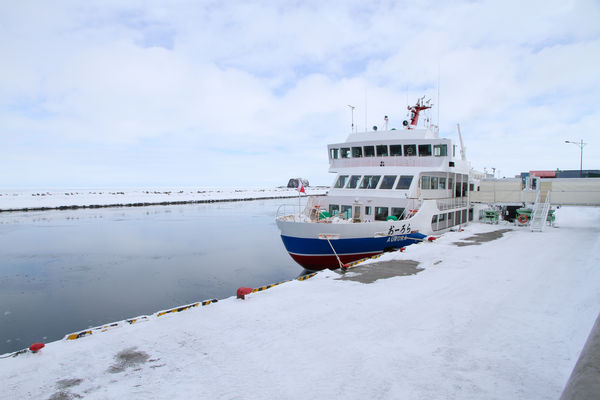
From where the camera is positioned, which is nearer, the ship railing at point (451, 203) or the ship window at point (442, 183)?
the ship railing at point (451, 203)

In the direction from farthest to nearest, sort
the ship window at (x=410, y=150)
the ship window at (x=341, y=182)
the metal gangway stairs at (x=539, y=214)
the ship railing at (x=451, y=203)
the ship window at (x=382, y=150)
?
1. the metal gangway stairs at (x=539, y=214)
2. the ship railing at (x=451, y=203)
3. the ship window at (x=341, y=182)
4. the ship window at (x=382, y=150)
5. the ship window at (x=410, y=150)

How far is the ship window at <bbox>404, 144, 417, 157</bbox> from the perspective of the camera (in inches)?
797

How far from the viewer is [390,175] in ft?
64.3

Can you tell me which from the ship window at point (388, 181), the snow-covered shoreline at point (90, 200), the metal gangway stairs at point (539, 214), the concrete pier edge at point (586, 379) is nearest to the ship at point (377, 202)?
the ship window at point (388, 181)

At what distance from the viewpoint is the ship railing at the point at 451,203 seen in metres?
21.3

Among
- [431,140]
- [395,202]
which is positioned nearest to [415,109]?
[431,140]

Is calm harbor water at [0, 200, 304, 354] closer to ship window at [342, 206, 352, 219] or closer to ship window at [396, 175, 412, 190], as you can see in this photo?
ship window at [342, 206, 352, 219]

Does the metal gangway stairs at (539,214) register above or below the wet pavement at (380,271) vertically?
above

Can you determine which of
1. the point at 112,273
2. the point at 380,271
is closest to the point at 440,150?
the point at 380,271

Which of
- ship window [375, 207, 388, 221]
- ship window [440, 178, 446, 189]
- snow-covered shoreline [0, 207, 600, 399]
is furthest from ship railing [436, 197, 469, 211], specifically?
snow-covered shoreline [0, 207, 600, 399]

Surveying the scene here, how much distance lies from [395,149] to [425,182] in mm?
2553

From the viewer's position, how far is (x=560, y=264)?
1234 centimetres

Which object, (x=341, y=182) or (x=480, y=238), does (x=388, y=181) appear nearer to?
(x=341, y=182)

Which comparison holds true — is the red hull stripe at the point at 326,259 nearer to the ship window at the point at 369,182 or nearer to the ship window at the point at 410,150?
the ship window at the point at 369,182
